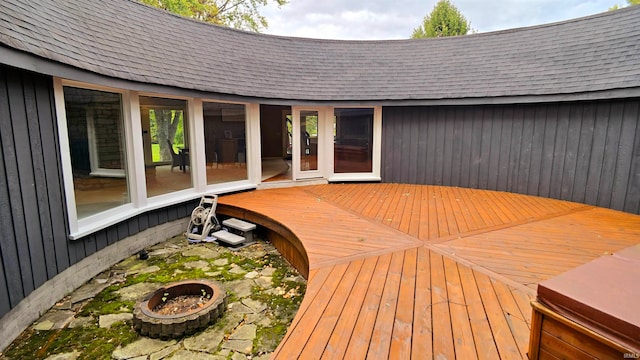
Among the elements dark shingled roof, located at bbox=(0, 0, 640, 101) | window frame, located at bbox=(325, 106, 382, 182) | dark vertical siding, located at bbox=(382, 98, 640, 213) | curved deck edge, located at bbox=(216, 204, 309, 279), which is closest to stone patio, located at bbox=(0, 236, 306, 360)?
curved deck edge, located at bbox=(216, 204, 309, 279)

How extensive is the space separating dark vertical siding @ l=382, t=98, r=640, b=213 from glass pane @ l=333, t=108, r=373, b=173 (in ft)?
1.22

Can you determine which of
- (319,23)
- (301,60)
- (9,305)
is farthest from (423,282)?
(319,23)

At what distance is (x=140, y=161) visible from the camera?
4.50 metres

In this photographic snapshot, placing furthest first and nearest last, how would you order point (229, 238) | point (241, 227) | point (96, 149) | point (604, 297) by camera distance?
point (241, 227) → point (229, 238) → point (96, 149) → point (604, 297)

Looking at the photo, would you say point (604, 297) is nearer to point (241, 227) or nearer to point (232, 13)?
point (241, 227)

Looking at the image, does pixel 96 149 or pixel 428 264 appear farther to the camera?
pixel 96 149

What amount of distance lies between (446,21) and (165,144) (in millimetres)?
20630

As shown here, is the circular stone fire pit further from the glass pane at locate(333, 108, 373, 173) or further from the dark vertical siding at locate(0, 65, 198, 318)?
the glass pane at locate(333, 108, 373, 173)

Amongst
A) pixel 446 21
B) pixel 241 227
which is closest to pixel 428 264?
pixel 241 227

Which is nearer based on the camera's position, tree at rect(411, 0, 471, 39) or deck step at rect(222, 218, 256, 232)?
deck step at rect(222, 218, 256, 232)

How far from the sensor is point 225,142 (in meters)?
5.97

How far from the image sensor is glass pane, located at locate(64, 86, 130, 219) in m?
3.59

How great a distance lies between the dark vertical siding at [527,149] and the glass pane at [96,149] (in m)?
5.03

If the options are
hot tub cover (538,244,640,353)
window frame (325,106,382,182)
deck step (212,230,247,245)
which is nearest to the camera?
hot tub cover (538,244,640,353)
